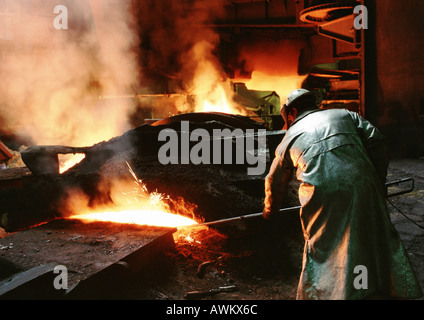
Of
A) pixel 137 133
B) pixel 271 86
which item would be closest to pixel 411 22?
pixel 271 86

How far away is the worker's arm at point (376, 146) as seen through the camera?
2.24m

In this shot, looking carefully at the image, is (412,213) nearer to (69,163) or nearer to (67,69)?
(69,163)

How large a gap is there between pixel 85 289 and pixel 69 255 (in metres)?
0.65

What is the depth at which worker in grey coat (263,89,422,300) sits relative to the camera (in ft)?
6.56

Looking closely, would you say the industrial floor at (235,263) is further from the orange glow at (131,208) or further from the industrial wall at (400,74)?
the industrial wall at (400,74)

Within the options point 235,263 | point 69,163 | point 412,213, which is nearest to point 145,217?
point 235,263

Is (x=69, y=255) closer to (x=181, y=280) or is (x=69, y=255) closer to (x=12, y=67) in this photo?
(x=181, y=280)

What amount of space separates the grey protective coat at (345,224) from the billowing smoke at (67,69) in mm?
7254

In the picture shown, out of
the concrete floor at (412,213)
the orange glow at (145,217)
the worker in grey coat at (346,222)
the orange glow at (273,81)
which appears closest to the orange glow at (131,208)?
the orange glow at (145,217)

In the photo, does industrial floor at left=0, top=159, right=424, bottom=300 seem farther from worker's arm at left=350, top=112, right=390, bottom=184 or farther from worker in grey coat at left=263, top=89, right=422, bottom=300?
worker's arm at left=350, top=112, right=390, bottom=184

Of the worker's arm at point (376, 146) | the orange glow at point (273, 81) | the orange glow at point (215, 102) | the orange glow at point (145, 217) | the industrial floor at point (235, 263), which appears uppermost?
the orange glow at point (273, 81)

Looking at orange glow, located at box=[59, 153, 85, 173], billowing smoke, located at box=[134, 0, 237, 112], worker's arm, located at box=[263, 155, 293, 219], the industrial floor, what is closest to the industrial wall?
the industrial floor

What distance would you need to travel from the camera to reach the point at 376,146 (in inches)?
88.1
